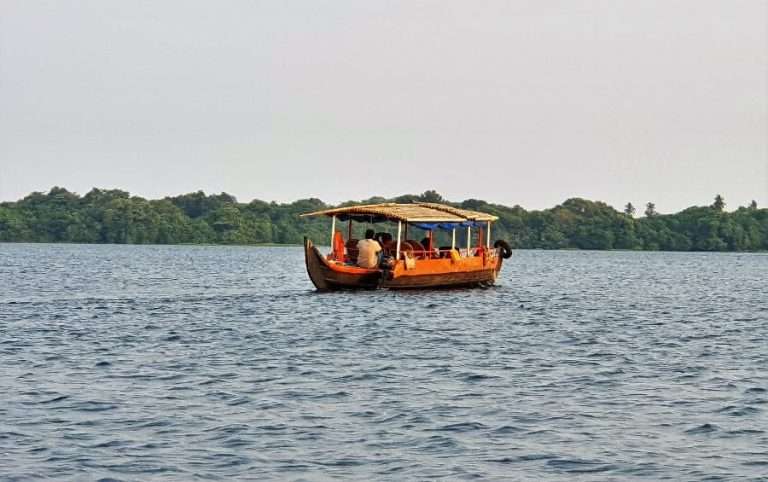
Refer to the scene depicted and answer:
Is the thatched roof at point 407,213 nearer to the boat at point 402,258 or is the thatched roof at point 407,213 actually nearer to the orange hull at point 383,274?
the boat at point 402,258

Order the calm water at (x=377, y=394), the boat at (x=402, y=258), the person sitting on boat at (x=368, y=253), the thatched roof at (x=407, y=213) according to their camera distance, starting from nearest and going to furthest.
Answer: the calm water at (x=377, y=394), the person sitting on boat at (x=368, y=253), the boat at (x=402, y=258), the thatched roof at (x=407, y=213)

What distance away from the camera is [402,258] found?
4950 centimetres

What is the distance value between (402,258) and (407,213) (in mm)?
2050

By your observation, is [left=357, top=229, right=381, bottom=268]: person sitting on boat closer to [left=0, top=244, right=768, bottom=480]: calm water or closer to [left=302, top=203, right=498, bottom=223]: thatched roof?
[left=302, top=203, right=498, bottom=223]: thatched roof

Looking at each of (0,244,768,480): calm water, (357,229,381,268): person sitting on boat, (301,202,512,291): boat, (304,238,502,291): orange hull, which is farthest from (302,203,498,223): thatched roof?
(0,244,768,480): calm water

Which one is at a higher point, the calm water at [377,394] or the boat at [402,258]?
the boat at [402,258]

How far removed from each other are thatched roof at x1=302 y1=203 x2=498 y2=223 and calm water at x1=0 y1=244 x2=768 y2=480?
733 centimetres

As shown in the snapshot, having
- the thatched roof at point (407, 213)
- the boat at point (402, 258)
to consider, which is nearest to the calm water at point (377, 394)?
the boat at point (402, 258)

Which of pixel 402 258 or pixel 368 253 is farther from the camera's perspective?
pixel 402 258

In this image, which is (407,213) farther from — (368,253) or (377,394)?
(377,394)

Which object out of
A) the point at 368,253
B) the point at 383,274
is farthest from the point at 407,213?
the point at 383,274

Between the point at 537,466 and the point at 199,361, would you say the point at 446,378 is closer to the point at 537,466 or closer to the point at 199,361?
the point at 199,361

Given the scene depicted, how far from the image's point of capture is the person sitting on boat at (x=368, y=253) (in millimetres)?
47750

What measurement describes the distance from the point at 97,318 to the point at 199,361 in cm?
1277
